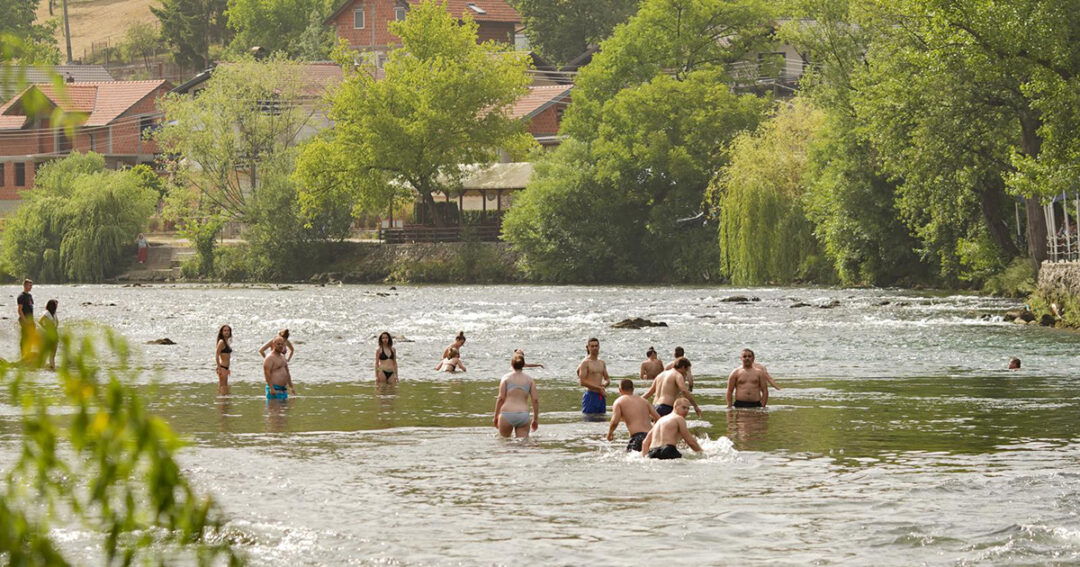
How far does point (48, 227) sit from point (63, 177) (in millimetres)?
6530

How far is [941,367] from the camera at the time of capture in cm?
3228

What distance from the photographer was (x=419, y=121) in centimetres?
8731

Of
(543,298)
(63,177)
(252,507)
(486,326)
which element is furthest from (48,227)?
(252,507)

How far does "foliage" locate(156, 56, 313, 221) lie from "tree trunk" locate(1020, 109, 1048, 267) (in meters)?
47.9

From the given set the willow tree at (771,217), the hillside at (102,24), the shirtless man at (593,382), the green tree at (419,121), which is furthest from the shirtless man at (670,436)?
the hillside at (102,24)

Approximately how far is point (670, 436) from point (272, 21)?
11994 cm

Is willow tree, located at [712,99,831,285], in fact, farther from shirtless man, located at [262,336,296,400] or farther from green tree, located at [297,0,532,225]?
shirtless man, located at [262,336,296,400]

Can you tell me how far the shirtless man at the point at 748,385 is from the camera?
24.4 m

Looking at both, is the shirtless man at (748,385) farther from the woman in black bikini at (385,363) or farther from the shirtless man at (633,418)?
the woman in black bikini at (385,363)

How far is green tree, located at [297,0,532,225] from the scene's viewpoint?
87.2 m

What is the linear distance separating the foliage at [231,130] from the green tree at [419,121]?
10.4 ft

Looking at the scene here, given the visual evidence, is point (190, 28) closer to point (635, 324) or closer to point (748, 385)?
point (635, 324)

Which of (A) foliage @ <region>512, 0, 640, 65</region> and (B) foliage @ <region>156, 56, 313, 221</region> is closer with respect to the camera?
(B) foliage @ <region>156, 56, 313, 221</region>

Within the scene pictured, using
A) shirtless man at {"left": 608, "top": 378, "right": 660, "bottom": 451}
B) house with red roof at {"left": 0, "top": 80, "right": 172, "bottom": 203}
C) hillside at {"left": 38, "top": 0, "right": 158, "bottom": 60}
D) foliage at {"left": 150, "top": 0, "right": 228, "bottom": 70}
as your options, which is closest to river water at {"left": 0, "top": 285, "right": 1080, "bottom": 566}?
shirtless man at {"left": 608, "top": 378, "right": 660, "bottom": 451}
